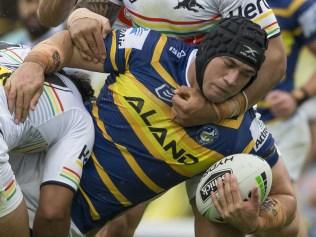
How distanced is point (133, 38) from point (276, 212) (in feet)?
3.20

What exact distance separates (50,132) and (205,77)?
69cm

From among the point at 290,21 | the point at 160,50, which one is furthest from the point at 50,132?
the point at 290,21

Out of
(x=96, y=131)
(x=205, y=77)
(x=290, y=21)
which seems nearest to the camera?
(x=205, y=77)

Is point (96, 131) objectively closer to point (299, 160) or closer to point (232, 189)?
point (232, 189)

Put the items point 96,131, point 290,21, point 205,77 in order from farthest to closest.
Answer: point 290,21
point 96,131
point 205,77

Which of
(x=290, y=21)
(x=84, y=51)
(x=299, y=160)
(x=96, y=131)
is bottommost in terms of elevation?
(x=299, y=160)

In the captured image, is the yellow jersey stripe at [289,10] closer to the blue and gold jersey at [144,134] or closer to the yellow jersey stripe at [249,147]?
the blue and gold jersey at [144,134]

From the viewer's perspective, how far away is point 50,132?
4930mm

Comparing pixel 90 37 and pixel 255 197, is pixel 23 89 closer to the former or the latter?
pixel 90 37

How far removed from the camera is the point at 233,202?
4.84 meters

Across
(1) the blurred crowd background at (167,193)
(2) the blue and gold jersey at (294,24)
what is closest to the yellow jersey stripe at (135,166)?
(2) the blue and gold jersey at (294,24)

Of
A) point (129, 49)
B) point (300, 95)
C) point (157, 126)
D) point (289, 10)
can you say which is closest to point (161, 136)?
point (157, 126)

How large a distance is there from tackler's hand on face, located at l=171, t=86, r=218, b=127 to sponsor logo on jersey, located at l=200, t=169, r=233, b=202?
22cm

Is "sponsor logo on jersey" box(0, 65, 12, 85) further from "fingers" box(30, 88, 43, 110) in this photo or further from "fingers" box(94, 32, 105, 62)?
"fingers" box(94, 32, 105, 62)
